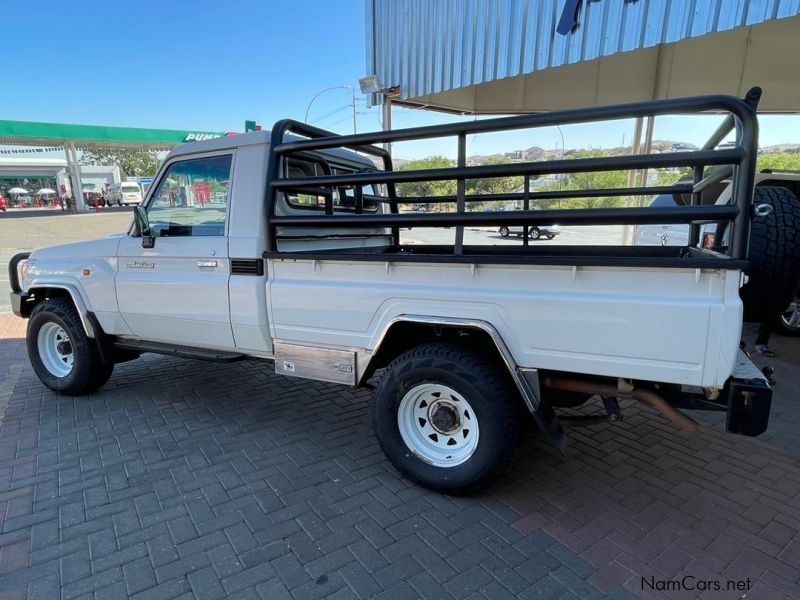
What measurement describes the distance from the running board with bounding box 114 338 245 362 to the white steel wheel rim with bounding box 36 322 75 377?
715 millimetres

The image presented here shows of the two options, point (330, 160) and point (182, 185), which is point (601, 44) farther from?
point (182, 185)

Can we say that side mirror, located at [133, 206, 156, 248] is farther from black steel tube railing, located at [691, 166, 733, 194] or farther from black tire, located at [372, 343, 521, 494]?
black steel tube railing, located at [691, 166, 733, 194]

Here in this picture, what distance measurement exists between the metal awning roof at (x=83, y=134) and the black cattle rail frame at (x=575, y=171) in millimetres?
28643

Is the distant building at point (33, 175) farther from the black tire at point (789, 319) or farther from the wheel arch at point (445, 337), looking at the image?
the black tire at point (789, 319)

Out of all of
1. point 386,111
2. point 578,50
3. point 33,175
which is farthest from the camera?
point 33,175

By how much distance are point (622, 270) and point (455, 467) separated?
1.48 metres

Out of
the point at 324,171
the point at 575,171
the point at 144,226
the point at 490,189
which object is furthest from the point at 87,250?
the point at 490,189

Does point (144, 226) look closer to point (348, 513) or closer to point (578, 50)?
point (348, 513)

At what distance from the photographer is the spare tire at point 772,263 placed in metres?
3.35

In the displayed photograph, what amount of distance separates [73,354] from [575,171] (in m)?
4.41

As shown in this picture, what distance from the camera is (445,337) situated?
9.55 feet

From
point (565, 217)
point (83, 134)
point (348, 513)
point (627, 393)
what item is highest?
point (83, 134)

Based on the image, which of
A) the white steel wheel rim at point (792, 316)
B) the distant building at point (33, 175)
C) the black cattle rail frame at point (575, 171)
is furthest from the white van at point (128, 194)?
the white steel wheel rim at point (792, 316)

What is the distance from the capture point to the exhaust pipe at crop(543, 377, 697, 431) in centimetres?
238
